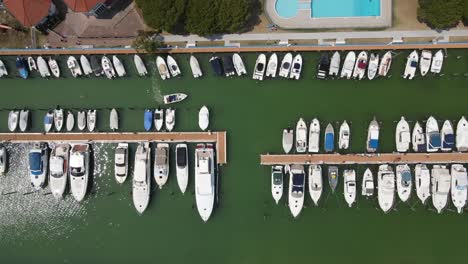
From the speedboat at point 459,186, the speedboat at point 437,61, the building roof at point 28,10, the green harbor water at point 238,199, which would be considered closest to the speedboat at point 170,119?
the green harbor water at point 238,199

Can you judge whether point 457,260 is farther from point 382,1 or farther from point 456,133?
point 382,1

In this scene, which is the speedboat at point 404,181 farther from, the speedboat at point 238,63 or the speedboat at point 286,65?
the speedboat at point 238,63

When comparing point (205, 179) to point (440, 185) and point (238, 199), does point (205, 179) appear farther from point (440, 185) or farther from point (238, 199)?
point (440, 185)

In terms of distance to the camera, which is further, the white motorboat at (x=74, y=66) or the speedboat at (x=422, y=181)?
the white motorboat at (x=74, y=66)

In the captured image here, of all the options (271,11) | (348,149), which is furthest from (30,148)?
(348,149)

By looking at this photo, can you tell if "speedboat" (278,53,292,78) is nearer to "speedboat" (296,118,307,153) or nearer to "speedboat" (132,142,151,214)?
"speedboat" (296,118,307,153)

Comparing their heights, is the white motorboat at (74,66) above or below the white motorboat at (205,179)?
above

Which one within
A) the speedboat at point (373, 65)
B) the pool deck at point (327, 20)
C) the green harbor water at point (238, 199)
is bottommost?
the green harbor water at point (238, 199)

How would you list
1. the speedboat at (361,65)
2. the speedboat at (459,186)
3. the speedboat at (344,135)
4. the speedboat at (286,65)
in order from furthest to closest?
the speedboat at (286,65) → the speedboat at (344,135) → the speedboat at (361,65) → the speedboat at (459,186)
